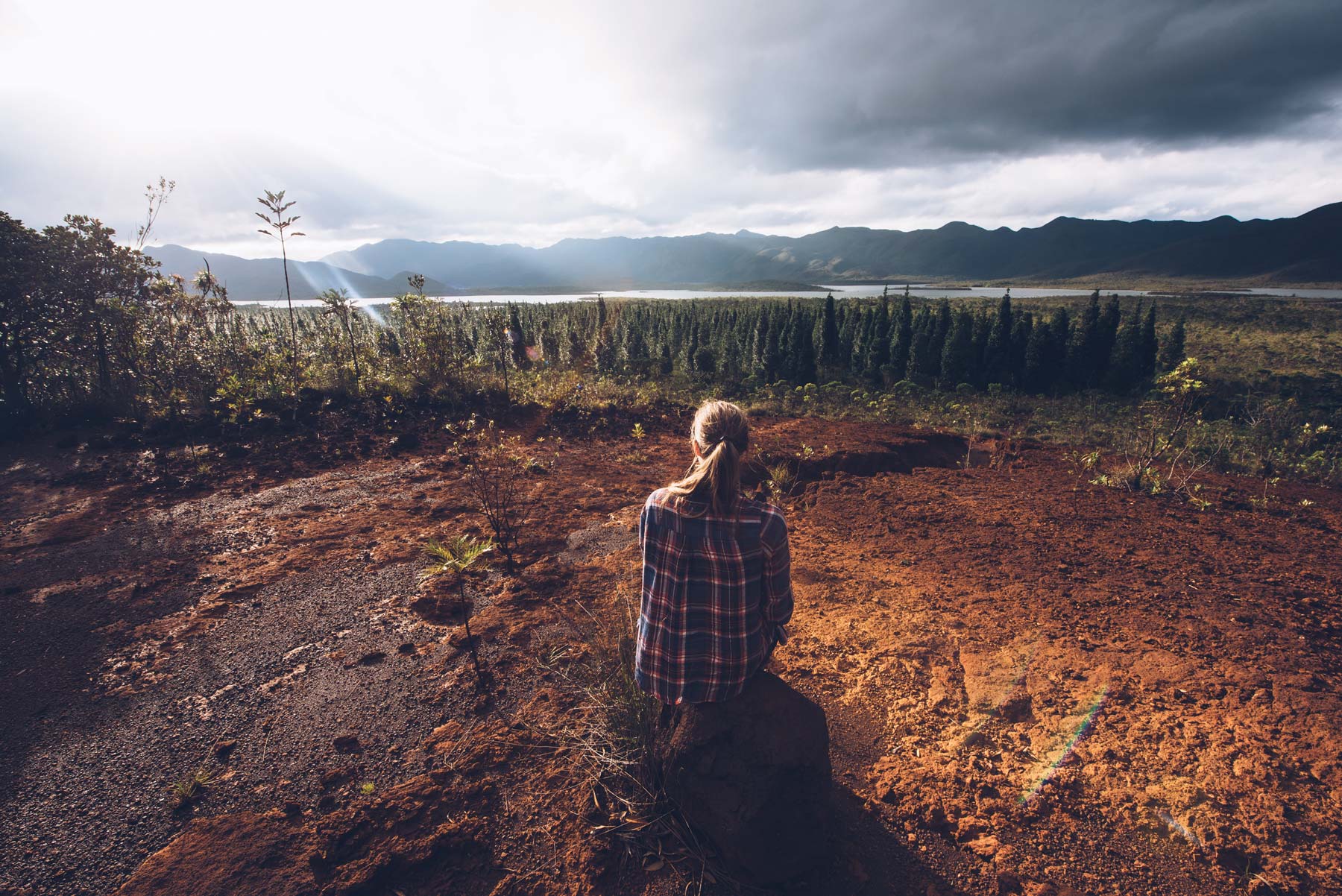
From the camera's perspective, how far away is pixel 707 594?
82.1 inches

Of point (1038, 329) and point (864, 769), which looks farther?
point (1038, 329)

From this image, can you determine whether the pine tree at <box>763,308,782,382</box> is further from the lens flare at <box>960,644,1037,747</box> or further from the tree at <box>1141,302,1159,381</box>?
the lens flare at <box>960,644,1037,747</box>

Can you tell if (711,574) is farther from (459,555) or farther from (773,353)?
(773,353)

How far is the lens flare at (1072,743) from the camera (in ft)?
8.78

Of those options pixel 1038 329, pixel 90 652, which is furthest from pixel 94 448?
pixel 1038 329

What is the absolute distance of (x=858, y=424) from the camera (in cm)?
1171

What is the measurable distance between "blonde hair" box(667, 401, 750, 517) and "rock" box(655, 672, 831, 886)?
0.97 meters

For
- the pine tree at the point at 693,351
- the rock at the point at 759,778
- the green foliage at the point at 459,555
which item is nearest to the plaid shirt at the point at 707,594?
A: the rock at the point at 759,778

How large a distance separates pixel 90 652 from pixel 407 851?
3531 mm

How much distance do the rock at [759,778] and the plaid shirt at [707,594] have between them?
13cm

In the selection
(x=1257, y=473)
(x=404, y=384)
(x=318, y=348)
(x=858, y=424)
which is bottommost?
(x=1257, y=473)

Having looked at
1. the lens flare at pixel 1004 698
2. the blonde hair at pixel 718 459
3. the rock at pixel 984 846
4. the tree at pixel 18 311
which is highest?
the tree at pixel 18 311

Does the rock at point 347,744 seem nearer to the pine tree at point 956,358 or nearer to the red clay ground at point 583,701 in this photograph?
the red clay ground at point 583,701

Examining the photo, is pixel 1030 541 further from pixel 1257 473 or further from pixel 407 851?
pixel 1257 473
